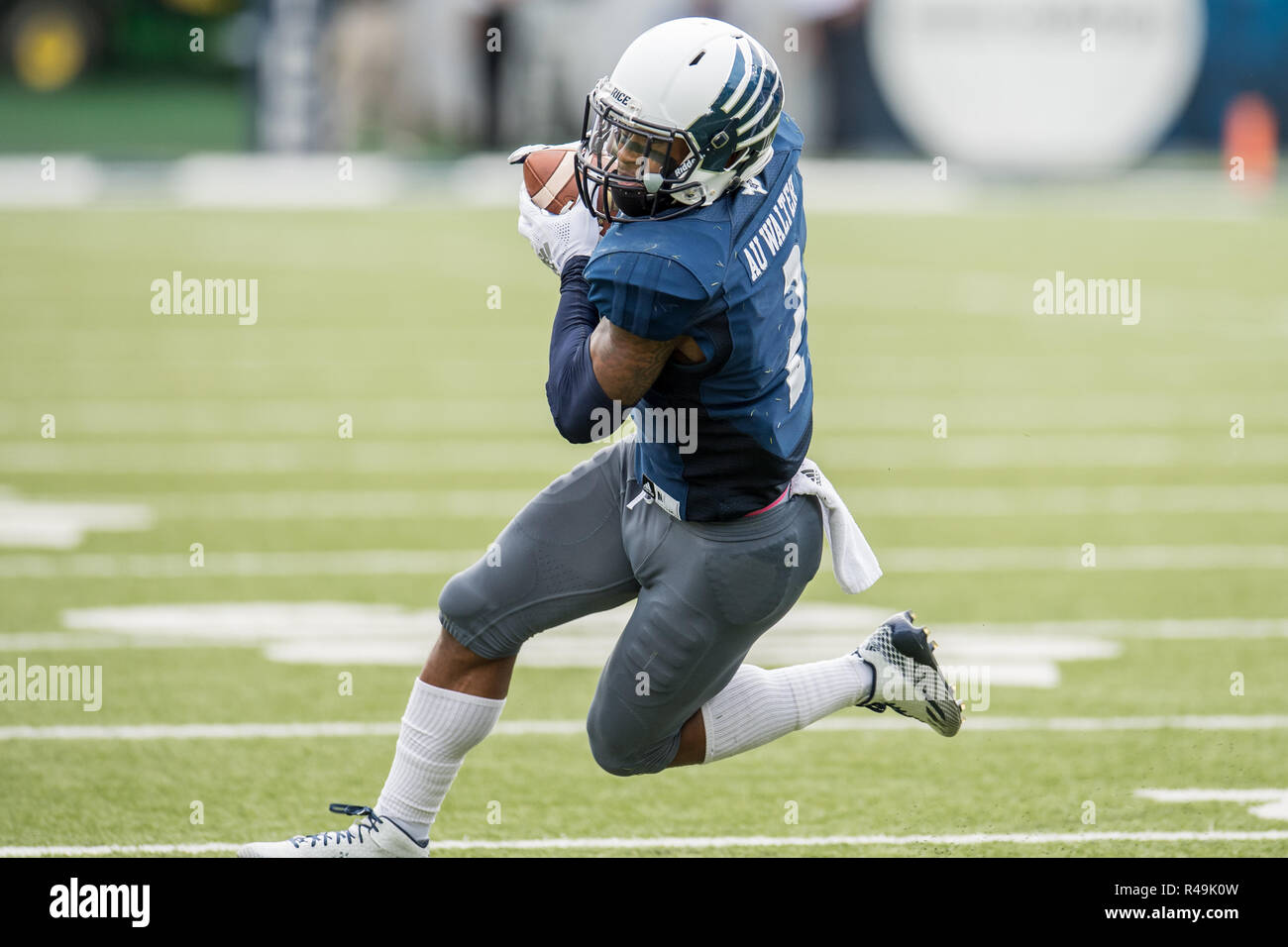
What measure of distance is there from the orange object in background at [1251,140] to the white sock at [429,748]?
17.3 m

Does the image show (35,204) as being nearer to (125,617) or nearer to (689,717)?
(125,617)

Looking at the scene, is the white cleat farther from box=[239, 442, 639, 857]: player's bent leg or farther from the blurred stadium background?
the blurred stadium background

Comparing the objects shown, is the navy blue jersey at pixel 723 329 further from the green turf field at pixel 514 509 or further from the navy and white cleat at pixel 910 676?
the green turf field at pixel 514 509

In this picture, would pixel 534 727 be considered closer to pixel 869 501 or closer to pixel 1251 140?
pixel 869 501

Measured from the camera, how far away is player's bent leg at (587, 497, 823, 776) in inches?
155

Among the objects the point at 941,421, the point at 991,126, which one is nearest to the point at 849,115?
the point at 991,126

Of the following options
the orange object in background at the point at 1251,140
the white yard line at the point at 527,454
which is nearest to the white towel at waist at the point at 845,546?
the white yard line at the point at 527,454

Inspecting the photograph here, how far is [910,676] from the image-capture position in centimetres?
443

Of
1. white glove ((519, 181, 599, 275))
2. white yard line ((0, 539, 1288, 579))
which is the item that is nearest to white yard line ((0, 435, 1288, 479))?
white yard line ((0, 539, 1288, 579))

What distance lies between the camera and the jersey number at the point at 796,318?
12.7 feet

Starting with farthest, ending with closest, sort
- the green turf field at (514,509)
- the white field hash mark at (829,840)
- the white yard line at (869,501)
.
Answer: the white yard line at (869,501)
the green turf field at (514,509)
the white field hash mark at (829,840)

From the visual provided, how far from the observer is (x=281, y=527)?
7.55 metres
